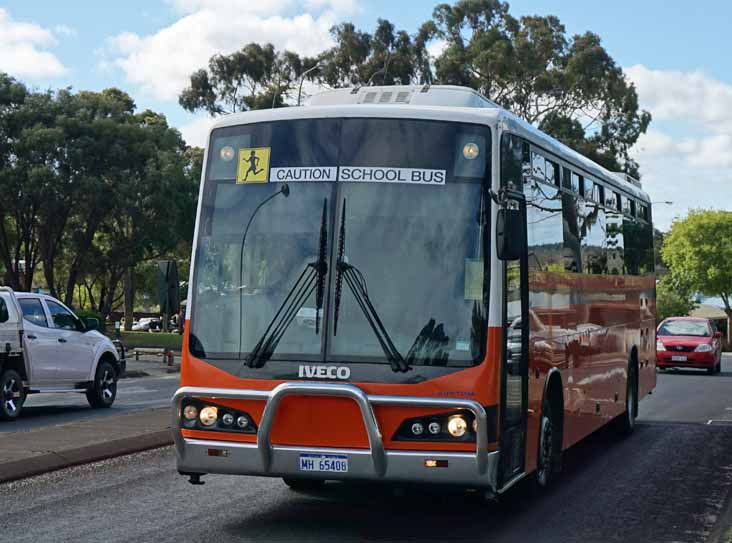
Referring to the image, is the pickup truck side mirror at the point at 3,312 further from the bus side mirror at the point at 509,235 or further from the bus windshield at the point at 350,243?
the bus side mirror at the point at 509,235

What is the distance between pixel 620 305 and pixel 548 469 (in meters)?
4.56

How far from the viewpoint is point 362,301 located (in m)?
8.53

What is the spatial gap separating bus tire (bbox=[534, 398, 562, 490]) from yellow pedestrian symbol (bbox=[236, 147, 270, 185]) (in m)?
3.11

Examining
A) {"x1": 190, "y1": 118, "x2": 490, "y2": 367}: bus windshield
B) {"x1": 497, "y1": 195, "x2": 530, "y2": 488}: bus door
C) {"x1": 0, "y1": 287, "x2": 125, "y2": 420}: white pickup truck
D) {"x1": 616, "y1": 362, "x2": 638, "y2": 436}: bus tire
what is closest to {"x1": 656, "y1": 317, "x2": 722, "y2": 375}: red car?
{"x1": 616, "y1": 362, "x2": 638, "y2": 436}: bus tire

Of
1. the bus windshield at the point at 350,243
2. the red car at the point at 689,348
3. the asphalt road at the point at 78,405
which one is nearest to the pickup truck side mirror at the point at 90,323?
the asphalt road at the point at 78,405

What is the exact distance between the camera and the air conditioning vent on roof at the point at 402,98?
31.8 feet

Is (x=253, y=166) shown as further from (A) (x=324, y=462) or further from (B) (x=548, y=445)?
(B) (x=548, y=445)

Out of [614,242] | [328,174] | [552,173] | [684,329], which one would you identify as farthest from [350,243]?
[684,329]

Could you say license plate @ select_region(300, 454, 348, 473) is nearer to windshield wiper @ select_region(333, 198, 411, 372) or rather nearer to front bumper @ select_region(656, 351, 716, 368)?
windshield wiper @ select_region(333, 198, 411, 372)

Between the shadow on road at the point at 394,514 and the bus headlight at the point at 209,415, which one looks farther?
the shadow on road at the point at 394,514

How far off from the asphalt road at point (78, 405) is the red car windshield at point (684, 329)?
46.3 feet

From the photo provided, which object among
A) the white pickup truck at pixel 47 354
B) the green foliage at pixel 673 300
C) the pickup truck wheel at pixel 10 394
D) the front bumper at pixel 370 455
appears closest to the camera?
the front bumper at pixel 370 455

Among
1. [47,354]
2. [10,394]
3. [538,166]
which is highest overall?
[538,166]

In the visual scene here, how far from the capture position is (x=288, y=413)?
331 inches
